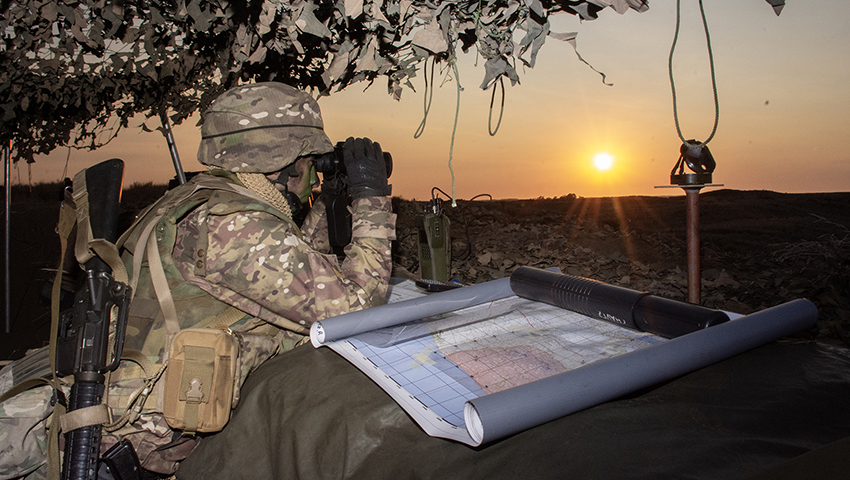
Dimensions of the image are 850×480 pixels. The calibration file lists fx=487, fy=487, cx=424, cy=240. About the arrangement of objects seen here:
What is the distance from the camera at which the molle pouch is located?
4.95 ft

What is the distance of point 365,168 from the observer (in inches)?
94.2

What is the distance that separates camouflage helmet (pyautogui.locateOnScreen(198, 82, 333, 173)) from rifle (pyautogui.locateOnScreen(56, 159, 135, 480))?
2.13ft

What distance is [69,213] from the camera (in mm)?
1931

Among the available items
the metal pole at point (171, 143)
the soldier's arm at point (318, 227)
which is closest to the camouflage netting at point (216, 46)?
the metal pole at point (171, 143)

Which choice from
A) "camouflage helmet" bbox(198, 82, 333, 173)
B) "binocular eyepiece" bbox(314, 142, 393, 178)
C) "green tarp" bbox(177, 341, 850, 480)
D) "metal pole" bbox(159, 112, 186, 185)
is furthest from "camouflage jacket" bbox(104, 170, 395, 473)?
"metal pole" bbox(159, 112, 186, 185)

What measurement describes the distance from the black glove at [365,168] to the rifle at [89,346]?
1072mm

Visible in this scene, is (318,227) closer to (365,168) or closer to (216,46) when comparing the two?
(365,168)

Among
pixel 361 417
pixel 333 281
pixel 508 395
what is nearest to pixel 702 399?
pixel 508 395

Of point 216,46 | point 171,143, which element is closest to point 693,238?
point 216,46

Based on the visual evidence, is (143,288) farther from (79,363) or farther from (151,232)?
(79,363)

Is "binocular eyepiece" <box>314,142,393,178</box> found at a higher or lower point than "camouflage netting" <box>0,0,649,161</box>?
lower

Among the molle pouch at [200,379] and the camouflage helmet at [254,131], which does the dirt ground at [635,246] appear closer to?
the camouflage helmet at [254,131]

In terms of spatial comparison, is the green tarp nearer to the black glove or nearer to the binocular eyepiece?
the black glove

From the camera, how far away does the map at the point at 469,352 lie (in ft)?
3.74
